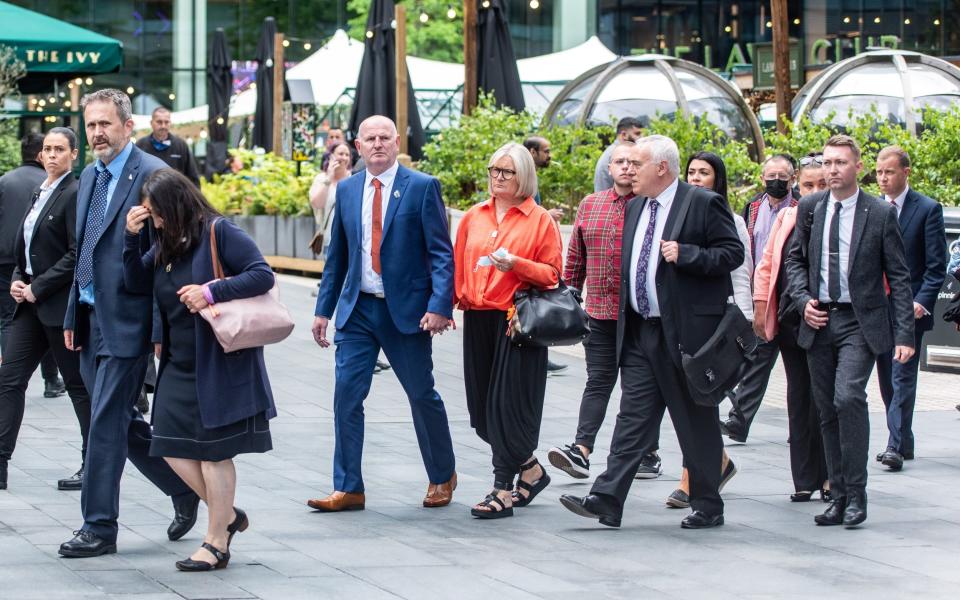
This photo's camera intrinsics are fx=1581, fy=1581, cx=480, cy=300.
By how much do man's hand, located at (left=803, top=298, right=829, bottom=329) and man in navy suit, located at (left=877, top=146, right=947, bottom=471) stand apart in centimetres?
183

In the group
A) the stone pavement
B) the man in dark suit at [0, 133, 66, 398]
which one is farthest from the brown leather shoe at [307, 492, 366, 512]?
the man in dark suit at [0, 133, 66, 398]

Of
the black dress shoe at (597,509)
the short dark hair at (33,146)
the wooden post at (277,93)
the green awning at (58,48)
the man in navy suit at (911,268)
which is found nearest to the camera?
the black dress shoe at (597,509)

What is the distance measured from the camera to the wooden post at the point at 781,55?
17.5 metres

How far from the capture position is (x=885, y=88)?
22.5 m

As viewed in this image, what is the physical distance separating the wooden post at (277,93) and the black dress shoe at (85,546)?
79.4 ft

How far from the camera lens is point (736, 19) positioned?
47.9m

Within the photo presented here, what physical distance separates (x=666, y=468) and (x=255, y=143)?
23.1m

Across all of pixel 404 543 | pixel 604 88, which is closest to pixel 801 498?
pixel 404 543

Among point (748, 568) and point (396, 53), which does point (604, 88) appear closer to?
point (396, 53)

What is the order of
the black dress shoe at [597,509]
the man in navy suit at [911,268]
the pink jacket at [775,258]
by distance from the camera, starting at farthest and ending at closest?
the man in navy suit at [911,268], the pink jacket at [775,258], the black dress shoe at [597,509]

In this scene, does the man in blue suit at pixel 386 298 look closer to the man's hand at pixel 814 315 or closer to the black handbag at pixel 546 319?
the black handbag at pixel 546 319

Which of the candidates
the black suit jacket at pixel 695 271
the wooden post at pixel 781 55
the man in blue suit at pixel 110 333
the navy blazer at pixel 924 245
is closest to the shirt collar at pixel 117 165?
the man in blue suit at pixel 110 333

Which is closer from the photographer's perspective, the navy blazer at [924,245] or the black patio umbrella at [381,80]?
the navy blazer at [924,245]

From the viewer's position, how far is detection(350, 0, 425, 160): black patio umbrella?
23.1 m
